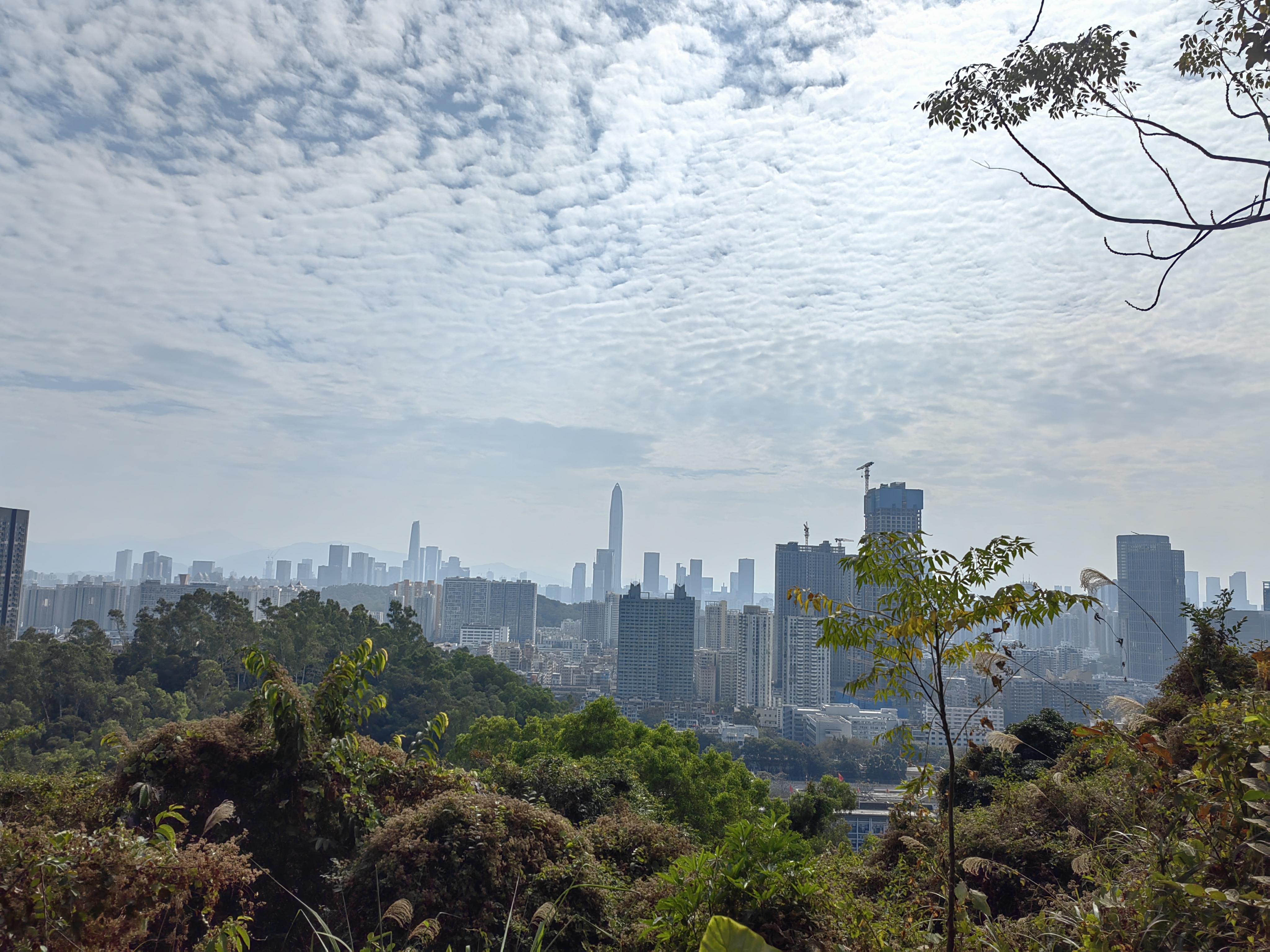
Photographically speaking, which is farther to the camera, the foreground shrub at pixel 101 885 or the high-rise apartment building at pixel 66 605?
the high-rise apartment building at pixel 66 605

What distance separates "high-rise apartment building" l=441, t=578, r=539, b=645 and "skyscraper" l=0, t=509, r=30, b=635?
78.9 meters

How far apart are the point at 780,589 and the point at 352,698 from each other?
7165 cm

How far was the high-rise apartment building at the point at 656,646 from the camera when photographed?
234 ft

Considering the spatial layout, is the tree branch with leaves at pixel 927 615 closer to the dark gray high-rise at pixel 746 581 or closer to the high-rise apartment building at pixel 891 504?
the high-rise apartment building at pixel 891 504

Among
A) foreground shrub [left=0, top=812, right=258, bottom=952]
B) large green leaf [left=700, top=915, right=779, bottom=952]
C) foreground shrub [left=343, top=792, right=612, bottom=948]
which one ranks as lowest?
foreground shrub [left=343, top=792, right=612, bottom=948]

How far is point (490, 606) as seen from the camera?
120 metres

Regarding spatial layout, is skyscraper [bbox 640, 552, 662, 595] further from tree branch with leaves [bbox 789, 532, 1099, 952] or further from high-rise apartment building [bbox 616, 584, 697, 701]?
tree branch with leaves [bbox 789, 532, 1099, 952]

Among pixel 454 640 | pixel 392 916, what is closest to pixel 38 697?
pixel 392 916

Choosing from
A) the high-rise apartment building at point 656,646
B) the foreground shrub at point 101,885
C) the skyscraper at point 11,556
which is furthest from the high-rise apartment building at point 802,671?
the foreground shrub at point 101,885

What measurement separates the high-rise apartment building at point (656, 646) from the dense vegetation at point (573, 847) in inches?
2512

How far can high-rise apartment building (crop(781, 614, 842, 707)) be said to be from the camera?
216 ft

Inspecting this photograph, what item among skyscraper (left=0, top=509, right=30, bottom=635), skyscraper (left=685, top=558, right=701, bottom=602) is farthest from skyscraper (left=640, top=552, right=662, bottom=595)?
skyscraper (left=0, top=509, right=30, bottom=635)

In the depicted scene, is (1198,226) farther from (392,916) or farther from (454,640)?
(454,640)

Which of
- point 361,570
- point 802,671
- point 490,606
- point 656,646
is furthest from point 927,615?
point 361,570
